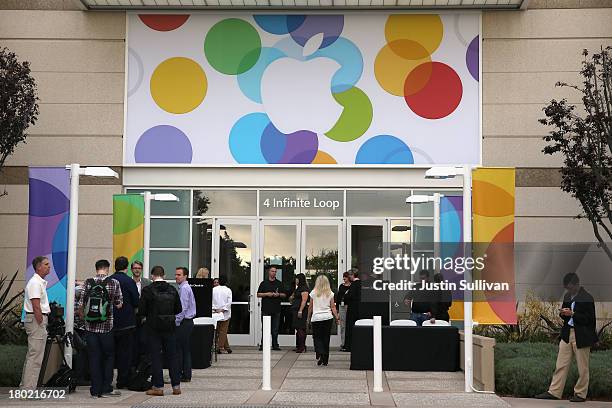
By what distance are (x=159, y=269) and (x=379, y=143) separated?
9582 millimetres

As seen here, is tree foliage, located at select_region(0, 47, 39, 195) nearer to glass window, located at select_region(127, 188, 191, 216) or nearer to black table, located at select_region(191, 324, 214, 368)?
glass window, located at select_region(127, 188, 191, 216)

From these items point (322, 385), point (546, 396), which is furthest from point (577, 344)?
point (322, 385)

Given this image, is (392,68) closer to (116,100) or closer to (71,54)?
(116,100)

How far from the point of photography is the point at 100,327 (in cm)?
1336

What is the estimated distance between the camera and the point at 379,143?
2212cm

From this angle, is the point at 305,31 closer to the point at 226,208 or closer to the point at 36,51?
the point at 226,208

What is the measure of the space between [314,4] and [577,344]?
11489 mm

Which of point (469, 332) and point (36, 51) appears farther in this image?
point (36, 51)

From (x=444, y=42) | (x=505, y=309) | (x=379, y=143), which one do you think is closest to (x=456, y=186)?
(x=379, y=143)

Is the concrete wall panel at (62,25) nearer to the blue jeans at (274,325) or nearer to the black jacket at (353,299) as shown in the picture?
the blue jeans at (274,325)

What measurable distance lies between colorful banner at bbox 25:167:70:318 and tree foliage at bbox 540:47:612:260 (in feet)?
34.5

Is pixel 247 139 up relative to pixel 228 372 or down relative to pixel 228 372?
up

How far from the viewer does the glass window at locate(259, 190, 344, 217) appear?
22.4 meters

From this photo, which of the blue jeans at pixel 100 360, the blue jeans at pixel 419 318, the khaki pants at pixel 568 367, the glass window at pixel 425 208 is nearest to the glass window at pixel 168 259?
the glass window at pixel 425 208
